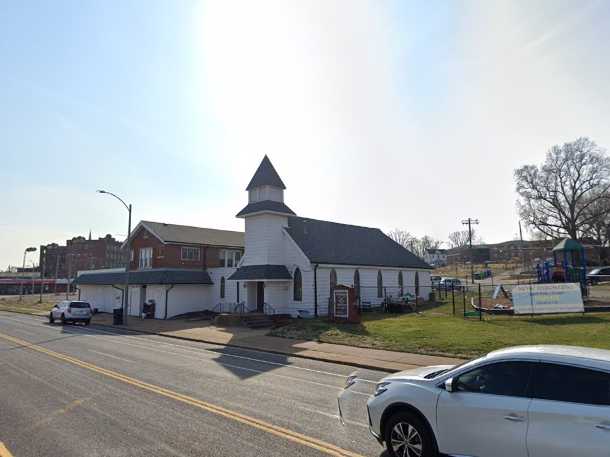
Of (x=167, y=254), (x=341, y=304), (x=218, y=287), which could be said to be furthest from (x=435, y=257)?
(x=341, y=304)

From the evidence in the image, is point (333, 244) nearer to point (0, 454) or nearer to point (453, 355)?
point (453, 355)

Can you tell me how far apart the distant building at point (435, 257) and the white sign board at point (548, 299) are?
110 meters

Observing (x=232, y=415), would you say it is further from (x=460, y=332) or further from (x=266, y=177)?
(x=266, y=177)

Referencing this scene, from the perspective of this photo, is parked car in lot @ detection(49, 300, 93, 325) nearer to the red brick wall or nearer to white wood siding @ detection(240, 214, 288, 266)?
the red brick wall

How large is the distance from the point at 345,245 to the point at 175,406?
30003 mm

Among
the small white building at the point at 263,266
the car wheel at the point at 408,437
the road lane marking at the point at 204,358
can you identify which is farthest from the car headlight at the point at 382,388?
the small white building at the point at 263,266

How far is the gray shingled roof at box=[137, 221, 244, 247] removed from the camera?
131 ft

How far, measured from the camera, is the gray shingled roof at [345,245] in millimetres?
33812

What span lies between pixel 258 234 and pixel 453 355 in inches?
795

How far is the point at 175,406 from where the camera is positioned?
910cm

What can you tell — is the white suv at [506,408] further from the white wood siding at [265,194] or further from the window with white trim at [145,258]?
the window with white trim at [145,258]

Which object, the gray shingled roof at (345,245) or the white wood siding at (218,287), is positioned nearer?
the gray shingled roof at (345,245)

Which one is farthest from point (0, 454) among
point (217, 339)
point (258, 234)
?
point (258, 234)

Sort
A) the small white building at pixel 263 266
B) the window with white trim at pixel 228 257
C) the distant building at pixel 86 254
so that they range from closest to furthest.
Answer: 1. the small white building at pixel 263 266
2. the window with white trim at pixel 228 257
3. the distant building at pixel 86 254
